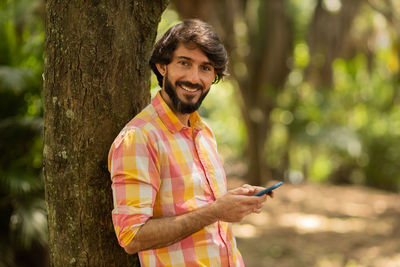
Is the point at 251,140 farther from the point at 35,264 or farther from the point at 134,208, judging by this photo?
the point at 134,208

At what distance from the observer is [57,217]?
183cm

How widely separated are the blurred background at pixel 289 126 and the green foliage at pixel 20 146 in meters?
0.01

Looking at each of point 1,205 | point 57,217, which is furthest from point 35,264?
point 57,217

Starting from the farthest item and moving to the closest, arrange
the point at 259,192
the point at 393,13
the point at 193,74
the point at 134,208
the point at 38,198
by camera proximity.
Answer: the point at 393,13, the point at 38,198, the point at 193,74, the point at 259,192, the point at 134,208

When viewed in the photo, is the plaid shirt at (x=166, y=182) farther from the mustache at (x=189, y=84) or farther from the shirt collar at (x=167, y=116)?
the mustache at (x=189, y=84)

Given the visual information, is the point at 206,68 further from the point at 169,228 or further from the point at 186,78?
the point at 169,228

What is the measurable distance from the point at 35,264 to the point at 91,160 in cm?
319

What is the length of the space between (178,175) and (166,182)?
5 centimetres

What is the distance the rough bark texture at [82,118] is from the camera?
1.78 m

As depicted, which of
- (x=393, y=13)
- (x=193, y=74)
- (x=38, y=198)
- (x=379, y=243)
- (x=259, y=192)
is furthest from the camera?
(x=393, y=13)

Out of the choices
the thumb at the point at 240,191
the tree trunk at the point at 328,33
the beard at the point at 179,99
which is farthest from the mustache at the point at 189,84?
the tree trunk at the point at 328,33

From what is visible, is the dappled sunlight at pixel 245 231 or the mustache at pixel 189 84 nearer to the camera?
the mustache at pixel 189 84

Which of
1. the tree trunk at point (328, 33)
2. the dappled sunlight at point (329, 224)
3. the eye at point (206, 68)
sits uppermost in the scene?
the tree trunk at point (328, 33)

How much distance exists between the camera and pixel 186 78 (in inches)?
70.7
